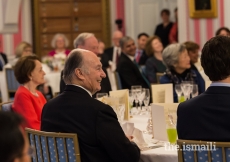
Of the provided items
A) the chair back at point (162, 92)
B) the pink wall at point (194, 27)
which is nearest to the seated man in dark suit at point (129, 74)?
the chair back at point (162, 92)

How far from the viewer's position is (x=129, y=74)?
7008 millimetres

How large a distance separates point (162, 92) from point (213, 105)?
1924mm

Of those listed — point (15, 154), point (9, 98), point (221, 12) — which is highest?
point (221, 12)

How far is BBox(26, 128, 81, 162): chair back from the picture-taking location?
312 cm

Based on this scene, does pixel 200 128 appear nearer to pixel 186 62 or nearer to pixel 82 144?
pixel 82 144

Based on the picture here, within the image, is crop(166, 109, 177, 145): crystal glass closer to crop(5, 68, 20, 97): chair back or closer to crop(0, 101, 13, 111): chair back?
crop(0, 101, 13, 111): chair back

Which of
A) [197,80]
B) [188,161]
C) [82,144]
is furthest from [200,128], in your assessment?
[197,80]

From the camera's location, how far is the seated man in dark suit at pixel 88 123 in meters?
3.09

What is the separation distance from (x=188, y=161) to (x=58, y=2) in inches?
411

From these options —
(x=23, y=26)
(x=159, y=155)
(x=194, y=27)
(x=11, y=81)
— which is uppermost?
(x=23, y=26)

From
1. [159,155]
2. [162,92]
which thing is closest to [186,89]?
[162,92]

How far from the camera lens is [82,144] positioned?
3.14 metres

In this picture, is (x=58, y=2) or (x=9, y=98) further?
(x=58, y=2)

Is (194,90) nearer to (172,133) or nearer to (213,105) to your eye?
(172,133)
